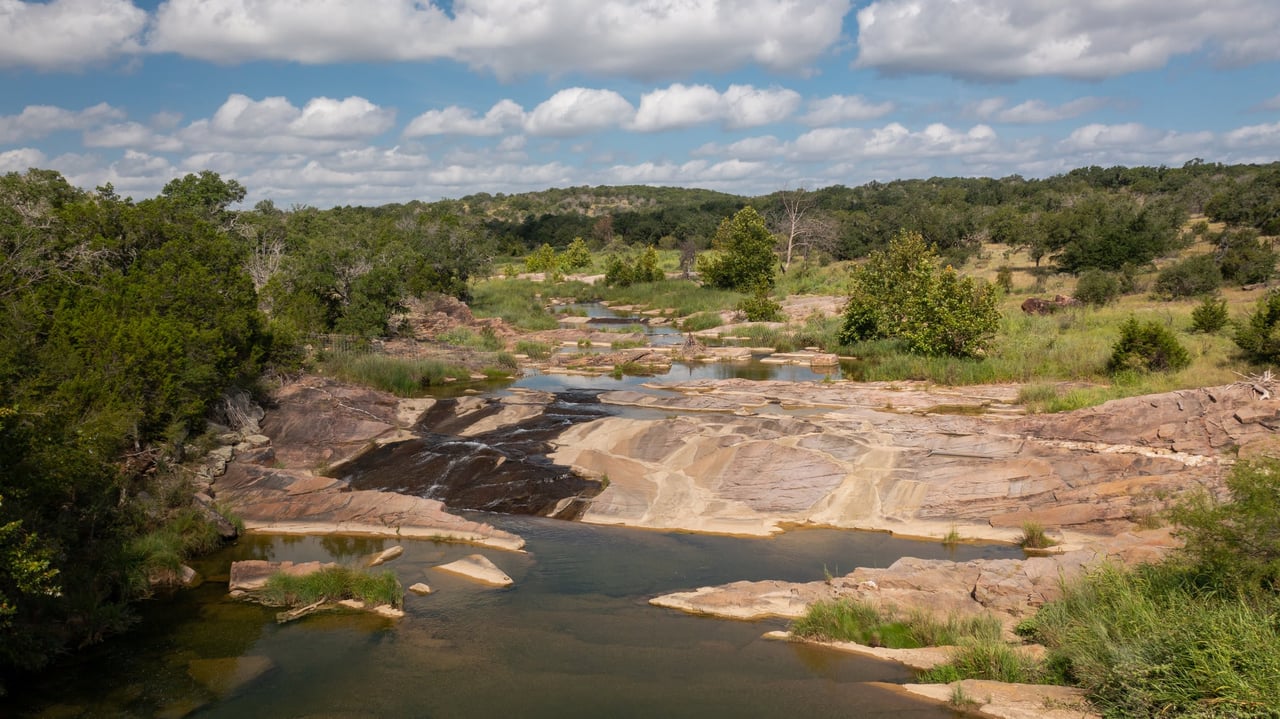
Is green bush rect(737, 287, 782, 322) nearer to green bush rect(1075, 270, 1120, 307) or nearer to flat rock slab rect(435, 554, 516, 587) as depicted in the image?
green bush rect(1075, 270, 1120, 307)

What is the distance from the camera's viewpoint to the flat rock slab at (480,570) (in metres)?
14.1

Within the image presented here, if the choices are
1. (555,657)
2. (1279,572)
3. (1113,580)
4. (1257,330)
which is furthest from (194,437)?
(1257,330)

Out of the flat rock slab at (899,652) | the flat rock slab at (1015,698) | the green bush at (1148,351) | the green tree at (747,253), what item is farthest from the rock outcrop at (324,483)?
the green tree at (747,253)

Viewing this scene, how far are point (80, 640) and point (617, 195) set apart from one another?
166 m

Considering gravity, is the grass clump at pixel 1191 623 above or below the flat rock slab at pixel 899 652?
above

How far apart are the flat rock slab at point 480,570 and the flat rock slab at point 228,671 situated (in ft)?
11.9

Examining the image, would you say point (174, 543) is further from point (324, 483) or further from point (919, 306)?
point (919, 306)

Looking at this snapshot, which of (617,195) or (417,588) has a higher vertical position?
(617,195)

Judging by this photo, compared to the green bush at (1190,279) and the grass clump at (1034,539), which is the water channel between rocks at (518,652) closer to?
the grass clump at (1034,539)

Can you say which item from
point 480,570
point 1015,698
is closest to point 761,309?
point 480,570

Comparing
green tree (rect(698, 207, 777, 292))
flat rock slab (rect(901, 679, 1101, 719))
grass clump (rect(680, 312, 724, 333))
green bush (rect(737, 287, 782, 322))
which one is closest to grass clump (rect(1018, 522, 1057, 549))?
flat rock slab (rect(901, 679, 1101, 719))

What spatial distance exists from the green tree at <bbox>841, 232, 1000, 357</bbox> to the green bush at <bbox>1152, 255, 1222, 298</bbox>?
10.9m

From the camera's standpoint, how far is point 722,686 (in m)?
10.6

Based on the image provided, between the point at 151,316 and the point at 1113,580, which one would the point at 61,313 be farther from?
the point at 1113,580
